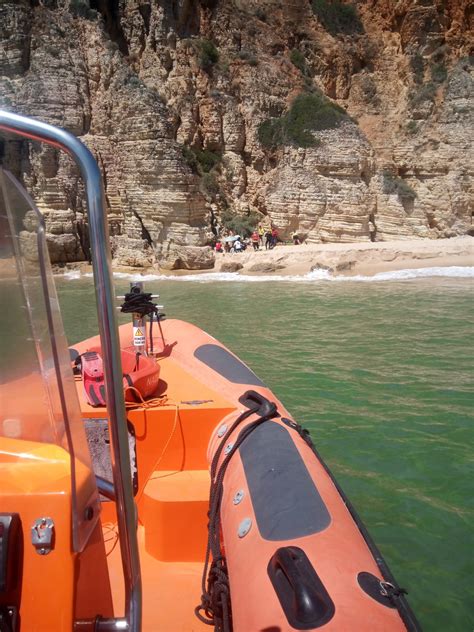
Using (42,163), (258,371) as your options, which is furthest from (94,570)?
(42,163)

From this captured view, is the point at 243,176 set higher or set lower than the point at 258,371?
higher

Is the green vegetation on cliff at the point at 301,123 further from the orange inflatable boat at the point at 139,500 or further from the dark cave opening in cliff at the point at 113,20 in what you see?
the orange inflatable boat at the point at 139,500

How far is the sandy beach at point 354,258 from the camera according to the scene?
17734mm

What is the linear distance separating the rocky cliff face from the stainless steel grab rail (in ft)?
61.3

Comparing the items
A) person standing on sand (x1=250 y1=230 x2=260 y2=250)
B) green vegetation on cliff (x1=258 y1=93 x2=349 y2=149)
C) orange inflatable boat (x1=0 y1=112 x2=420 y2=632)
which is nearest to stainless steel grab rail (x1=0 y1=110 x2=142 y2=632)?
orange inflatable boat (x1=0 y1=112 x2=420 y2=632)

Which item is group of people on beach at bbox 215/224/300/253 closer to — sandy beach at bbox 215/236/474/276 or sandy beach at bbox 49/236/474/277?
sandy beach at bbox 49/236/474/277

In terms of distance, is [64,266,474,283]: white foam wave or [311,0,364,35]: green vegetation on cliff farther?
[311,0,364,35]: green vegetation on cliff

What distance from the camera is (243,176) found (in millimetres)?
24516

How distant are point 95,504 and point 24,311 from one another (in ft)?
1.68

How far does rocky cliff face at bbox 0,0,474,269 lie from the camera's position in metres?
20.8

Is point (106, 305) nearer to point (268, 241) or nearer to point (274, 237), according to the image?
point (268, 241)

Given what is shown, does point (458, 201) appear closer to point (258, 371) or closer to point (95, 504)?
point (258, 371)

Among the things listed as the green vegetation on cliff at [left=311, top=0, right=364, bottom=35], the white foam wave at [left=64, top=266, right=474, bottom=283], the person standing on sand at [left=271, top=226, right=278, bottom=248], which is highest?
the green vegetation on cliff at [left=311, top=0, right=364, bottom=35]

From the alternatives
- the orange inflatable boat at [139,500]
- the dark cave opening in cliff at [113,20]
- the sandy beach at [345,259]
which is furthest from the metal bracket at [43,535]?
the dark cave opening in cliff at [113,20]
